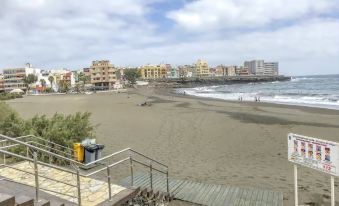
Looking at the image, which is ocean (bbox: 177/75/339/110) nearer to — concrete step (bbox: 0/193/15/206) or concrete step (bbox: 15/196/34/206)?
concrete step (bbox: 15/196/34/206)

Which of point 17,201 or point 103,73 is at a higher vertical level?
point 103,73

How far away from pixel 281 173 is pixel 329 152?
576cm

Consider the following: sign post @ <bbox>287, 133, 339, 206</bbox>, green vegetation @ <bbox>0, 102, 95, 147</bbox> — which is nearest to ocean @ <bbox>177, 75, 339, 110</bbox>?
green vegetation @ <bbox>0, 102, 95, 147</bbox>

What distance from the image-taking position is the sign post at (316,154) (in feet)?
21.1

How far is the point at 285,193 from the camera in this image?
32.2ft

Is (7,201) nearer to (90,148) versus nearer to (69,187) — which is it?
(69,187)

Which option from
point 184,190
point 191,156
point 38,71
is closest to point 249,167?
point 191,156

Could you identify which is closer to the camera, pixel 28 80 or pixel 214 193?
pixel 214 193

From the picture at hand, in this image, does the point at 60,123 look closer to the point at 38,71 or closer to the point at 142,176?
the point at 142,176

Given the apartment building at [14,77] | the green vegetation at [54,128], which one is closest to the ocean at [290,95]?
the green vegetation at [54,128]

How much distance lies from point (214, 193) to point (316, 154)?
3.38 meters

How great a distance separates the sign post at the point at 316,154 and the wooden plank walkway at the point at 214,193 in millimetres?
1996

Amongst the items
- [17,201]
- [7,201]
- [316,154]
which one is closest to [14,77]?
[17,201]

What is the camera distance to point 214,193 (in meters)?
9.44
